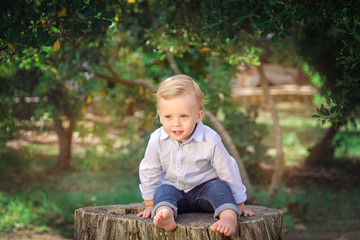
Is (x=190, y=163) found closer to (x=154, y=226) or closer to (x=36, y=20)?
(x=154, y=226)

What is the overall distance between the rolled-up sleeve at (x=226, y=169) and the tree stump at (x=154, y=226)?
0.17 m

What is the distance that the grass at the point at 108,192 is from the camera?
5336mm

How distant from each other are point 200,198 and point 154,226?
391 mm

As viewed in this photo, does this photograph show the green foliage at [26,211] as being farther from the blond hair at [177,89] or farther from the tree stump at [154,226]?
the blond hair at [177,89]

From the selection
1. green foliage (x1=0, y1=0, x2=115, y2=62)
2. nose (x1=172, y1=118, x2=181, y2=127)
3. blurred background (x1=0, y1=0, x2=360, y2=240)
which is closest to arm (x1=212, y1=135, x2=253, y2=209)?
nose (x1=172, y1=118, x2=181, y2=127)

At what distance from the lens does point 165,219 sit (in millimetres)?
2494

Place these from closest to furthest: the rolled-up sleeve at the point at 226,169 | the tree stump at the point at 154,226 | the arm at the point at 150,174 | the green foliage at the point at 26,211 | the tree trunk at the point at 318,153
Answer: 1. the tree stump at the point at 154,226
2. the rolled-up sleeve at the point at 226,169
3. the arm at the point at 150,174
4. the green foliage at the point at 26,211
5. the tree trunk at the point at 318,153

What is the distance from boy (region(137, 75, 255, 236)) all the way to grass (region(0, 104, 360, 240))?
1963 millimetres

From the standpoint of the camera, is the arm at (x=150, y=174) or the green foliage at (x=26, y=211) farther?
the green foliage at (x=26, y=211)

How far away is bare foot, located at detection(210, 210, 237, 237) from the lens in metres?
2.45

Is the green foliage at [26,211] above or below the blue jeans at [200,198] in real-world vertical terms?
below

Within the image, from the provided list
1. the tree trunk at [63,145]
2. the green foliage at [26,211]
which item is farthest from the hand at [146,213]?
the tree trunk at [63,145]

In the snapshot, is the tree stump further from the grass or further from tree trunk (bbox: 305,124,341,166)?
tree trunk (bbox: 305,124,341,166)

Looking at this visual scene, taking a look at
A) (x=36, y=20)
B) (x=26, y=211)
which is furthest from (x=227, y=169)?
(x=26, y=211)
